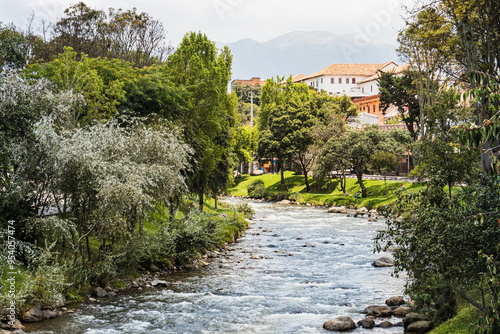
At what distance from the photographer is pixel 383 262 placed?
92.2 feet

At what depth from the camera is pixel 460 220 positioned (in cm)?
1293

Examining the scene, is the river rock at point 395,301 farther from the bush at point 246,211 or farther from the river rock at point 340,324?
the bush at point 246,211

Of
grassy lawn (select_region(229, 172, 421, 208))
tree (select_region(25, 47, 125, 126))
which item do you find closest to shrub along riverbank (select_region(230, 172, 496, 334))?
grassy lawn (select_region(229, 172, 421, 208))

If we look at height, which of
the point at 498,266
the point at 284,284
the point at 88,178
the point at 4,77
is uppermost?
the point at 4,77

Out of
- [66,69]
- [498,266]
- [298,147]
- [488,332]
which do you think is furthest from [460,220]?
[298,147]

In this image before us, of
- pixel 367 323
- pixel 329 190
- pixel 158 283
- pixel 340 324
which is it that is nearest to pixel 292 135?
pixel 329 190

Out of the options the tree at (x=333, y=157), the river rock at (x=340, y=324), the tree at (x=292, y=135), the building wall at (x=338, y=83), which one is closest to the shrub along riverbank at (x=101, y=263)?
the river rock at (x=340, y=324)

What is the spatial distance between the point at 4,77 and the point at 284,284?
48.2 ft

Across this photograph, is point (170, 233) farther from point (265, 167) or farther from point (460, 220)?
point (265, 167)

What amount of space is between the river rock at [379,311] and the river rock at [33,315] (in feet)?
36.9

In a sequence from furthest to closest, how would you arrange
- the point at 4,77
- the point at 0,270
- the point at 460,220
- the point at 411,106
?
the point at 411,106, the point at 4,77, the point at 0,270, the point at 460,220

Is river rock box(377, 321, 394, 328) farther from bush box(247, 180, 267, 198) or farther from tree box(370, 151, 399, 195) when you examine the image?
bush box(247, 180, 267, 198)

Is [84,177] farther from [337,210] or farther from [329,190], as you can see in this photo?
[329,190]

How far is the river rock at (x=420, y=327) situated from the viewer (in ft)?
51.5
